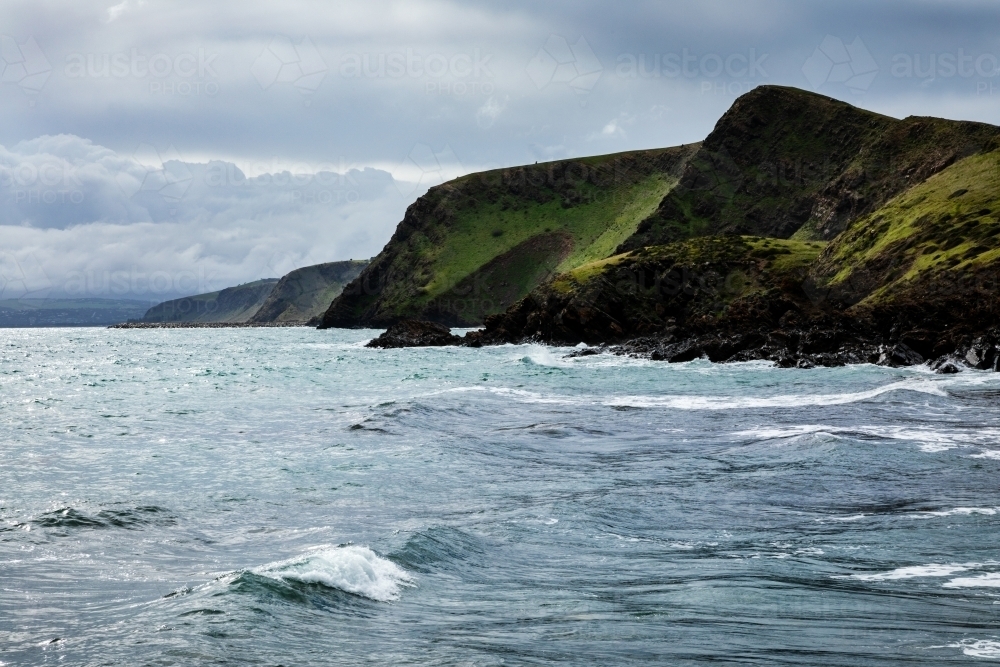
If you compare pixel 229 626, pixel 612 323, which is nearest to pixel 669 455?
pixel 229 626

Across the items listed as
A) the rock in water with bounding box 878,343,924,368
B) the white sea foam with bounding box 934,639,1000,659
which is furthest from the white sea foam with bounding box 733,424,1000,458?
the rock in water with bounding box 878,343,924,368

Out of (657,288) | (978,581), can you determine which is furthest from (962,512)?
(657,288)

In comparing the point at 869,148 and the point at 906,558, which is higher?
the point at 869,148

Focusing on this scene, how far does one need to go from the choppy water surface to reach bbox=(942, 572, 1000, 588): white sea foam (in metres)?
0.06

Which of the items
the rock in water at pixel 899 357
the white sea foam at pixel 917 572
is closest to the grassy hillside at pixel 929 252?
the rock in water at pixel 899 357

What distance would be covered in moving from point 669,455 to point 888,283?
2289 inches

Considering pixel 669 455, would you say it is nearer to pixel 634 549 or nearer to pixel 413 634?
pixel 634 549

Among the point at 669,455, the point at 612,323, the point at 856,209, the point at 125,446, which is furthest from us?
the point at 856,209

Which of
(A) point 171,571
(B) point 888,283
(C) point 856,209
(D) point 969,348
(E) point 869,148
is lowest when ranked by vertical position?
(A) point 171,571

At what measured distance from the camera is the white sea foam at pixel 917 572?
1212 cm

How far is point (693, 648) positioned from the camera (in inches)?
371

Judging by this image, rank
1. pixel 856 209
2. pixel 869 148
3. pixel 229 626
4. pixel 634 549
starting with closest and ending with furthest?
pixel 229 626
pixel 634 549
pixel 856 209
pixel 869 148

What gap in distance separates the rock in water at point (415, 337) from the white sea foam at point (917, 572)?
96.6m

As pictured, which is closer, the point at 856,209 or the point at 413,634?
the point at 413,634
